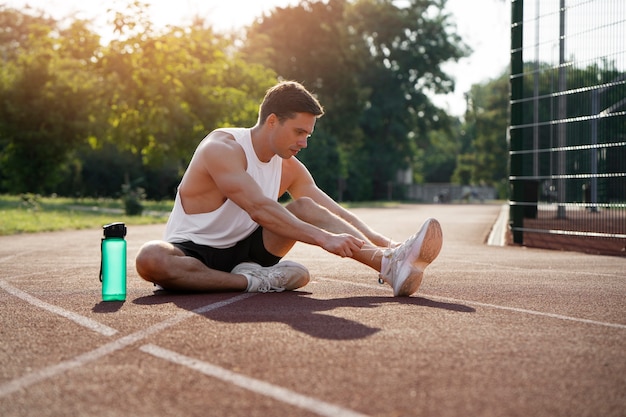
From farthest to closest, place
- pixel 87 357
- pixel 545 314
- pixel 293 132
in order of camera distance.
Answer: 1. pixel 293 132
2. pixel 545 314
3. pixel 87 357

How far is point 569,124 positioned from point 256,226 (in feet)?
22.0

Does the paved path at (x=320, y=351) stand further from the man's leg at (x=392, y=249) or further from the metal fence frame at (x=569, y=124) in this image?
the metal fence frame at (x=569, y=124)

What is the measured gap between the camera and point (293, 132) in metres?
5.20

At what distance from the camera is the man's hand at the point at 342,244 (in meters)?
4.72

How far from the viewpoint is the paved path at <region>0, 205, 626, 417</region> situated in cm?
258

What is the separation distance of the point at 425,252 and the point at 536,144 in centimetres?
726

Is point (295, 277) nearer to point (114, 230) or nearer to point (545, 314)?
point (114, 230)

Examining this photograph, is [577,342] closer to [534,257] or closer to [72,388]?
[72,388]

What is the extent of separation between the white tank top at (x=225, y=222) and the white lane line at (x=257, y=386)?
201cm

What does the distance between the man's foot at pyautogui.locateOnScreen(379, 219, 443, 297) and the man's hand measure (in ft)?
1.20

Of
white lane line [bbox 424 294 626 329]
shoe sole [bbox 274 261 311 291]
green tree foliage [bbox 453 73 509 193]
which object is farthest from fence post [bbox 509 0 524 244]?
green tree foliage [bbox 453 73 509 193]

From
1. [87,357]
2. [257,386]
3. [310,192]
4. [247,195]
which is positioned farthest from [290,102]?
[257,386]

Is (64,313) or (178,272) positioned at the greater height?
(178,272)

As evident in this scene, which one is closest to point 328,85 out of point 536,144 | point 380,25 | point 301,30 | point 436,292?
point 301,30
